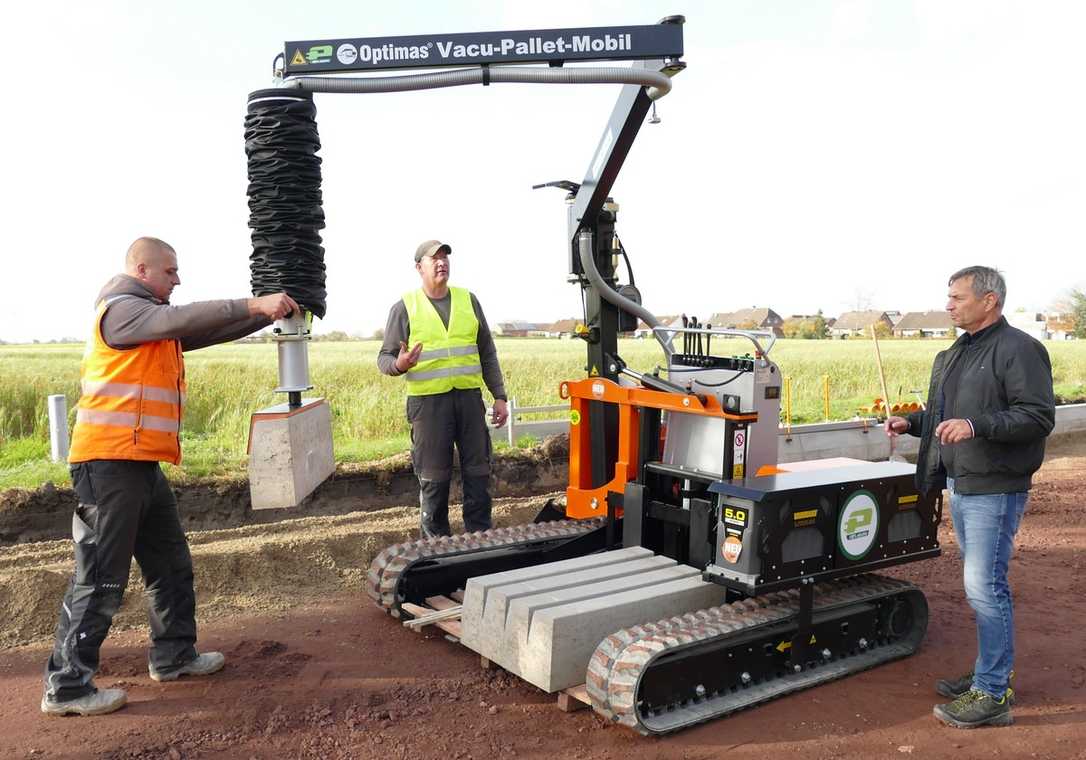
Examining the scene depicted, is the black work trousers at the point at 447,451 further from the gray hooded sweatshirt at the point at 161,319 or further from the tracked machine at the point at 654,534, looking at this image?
the gray hooded sweatshirt at the point at 161,319

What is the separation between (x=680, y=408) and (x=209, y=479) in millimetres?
5832

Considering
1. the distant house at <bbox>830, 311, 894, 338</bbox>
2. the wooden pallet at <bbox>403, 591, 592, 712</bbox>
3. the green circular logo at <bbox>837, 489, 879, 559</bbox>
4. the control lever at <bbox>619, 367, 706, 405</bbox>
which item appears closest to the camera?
the wooden pallet at <bbox>403, 591, 592, 712</bbox>

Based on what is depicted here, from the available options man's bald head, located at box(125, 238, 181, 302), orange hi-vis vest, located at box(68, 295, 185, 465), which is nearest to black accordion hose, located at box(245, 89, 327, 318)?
man's bald head, located at box(125, 238, 181, 302)

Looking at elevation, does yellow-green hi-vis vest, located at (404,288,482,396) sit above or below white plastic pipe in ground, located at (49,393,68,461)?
above

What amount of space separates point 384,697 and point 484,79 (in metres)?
3.11

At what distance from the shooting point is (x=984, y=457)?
13.2 feet

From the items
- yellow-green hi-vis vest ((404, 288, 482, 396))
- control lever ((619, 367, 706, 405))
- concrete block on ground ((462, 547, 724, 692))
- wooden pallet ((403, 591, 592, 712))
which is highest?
yellow-green hi-vis vest ((404, 288, 482, 396))

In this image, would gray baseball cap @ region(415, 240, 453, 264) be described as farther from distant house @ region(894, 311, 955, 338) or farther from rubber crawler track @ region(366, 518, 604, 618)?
distant house @ region(894, 311, 955, 338)

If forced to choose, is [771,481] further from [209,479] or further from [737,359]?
[209,479]

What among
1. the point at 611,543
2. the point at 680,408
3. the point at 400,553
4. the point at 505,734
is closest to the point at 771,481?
the point at 680,408

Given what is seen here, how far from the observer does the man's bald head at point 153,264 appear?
4.25m

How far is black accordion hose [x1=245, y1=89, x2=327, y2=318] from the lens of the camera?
3.97 metres

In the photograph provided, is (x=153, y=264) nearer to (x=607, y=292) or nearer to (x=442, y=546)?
(x=442, y=546)

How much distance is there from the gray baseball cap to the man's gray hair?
312 centimetres
